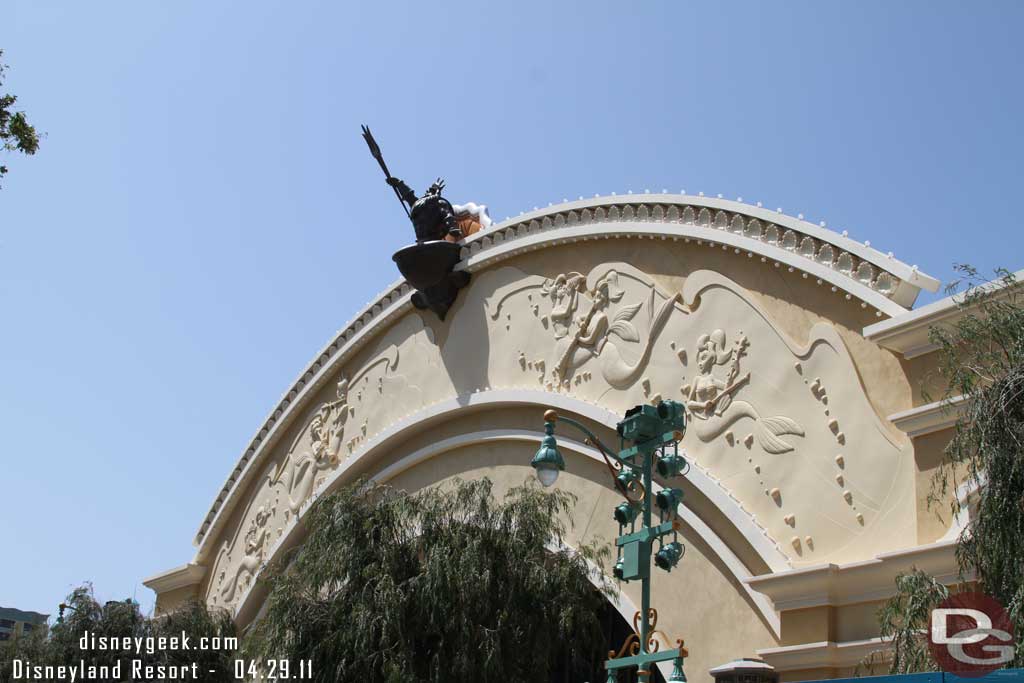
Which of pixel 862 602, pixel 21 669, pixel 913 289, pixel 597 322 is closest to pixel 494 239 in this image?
pixel 597 322

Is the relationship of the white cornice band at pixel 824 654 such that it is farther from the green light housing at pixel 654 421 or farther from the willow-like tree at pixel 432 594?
the green light housing at pixel 654 421

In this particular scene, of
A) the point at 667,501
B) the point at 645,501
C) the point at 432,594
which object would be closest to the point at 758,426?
the point at 432,594

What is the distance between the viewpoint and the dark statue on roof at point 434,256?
73.7ft

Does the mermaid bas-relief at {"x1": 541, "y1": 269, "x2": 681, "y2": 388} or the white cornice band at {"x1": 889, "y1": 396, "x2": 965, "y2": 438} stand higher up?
the mermaid bas-relief at {"x1": 541, "y1": 269, "x2": 681, "y2": 388}

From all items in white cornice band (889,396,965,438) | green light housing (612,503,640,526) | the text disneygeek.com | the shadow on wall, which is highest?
the shadow on wall

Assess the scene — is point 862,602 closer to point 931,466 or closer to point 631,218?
point 931,466

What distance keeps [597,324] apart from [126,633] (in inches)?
459

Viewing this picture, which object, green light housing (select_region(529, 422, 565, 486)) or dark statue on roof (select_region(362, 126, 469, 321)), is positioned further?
dark statue on roof (select_region(362, 126, 469, 321))

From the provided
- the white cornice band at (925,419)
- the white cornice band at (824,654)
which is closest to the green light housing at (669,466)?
the white cornice band at (925,419)

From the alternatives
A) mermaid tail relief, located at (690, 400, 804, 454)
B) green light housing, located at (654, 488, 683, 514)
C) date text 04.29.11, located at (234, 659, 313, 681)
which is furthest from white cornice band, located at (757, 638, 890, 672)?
date text 04.29.11, located at (234, 659, 313, 681)

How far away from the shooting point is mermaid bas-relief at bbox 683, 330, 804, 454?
15984 millimetres

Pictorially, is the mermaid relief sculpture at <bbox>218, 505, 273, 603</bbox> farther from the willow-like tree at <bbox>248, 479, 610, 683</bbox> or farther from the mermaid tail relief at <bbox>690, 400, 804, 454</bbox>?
the mermaid tail relief at <bbox>690, 400, 804, 454</bbox>

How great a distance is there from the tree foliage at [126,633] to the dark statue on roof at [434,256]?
7.76 m

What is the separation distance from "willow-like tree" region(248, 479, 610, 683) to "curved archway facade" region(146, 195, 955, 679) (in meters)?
2.14
